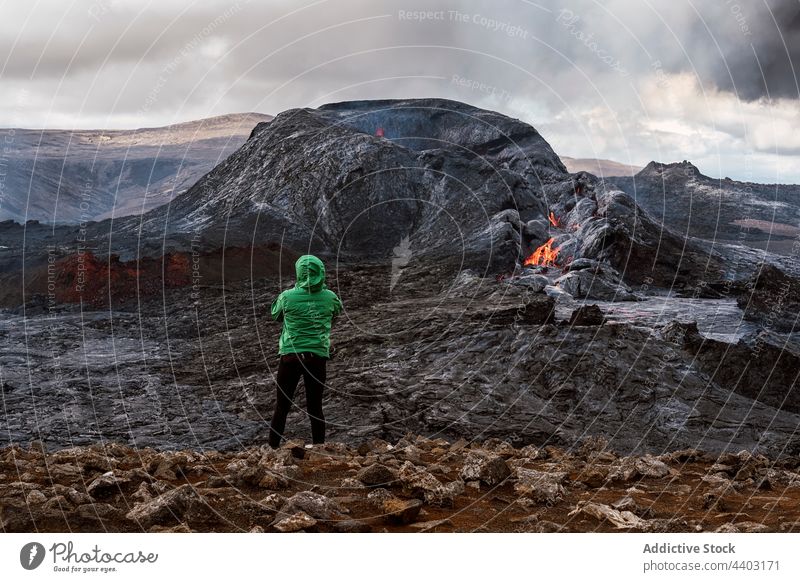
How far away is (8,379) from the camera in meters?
18.5

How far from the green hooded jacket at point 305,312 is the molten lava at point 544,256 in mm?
20172

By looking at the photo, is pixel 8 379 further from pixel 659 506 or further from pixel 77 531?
pixel 659 506

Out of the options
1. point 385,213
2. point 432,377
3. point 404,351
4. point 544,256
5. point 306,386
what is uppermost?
point 385,213

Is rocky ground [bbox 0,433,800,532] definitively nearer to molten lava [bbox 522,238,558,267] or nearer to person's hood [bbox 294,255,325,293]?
person's hood [bbox 294,255,325,293]

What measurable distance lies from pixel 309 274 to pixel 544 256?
21664 millimetres

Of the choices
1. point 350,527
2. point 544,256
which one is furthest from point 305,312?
point 544,256

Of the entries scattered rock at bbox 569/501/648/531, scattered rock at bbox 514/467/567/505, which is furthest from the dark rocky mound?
scattered rock at bbox 569/501/648/531

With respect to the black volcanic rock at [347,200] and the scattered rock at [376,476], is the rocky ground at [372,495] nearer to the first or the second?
the scattered rock at [376,476]

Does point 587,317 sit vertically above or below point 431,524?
above

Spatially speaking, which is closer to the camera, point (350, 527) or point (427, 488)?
point (350, 527)

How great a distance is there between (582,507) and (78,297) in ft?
68.2

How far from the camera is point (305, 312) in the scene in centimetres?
1159

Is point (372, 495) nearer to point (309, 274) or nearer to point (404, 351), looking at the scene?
point (309, 274)

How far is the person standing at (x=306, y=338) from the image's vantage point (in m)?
11.6
